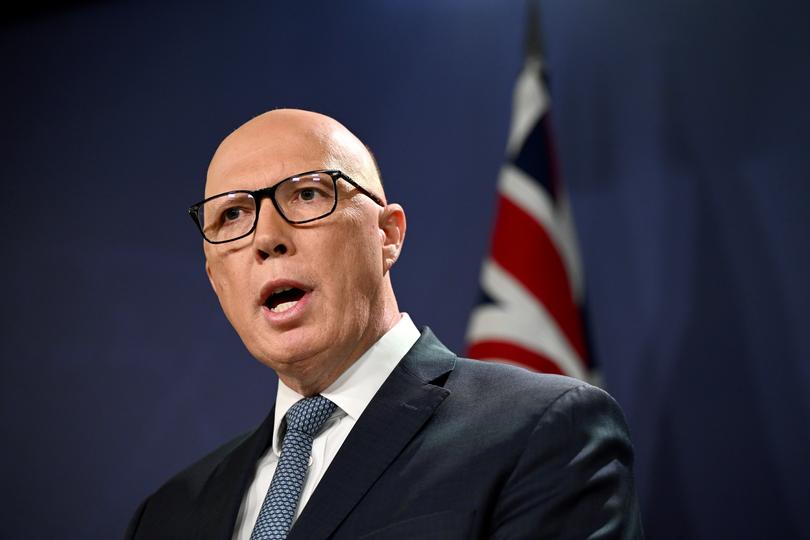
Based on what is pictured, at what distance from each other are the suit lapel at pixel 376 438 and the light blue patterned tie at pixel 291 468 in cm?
7

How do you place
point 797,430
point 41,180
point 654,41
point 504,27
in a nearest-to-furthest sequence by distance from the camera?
point 797,430 < point 654,41 < point 504,27 < point 41,180

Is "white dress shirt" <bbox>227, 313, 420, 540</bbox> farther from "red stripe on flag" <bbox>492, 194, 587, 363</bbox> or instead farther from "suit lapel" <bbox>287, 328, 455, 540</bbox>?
"red stripe on flag" <bbox>492, 194, 587, 363</bbox>

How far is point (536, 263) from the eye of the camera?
2.61 m

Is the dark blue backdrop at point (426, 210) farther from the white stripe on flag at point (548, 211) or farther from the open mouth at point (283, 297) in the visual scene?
the open mouth at point (283, 297)

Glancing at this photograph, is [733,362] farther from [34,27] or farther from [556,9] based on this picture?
[34,27]

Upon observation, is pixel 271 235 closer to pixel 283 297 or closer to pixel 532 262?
pixel 283 297

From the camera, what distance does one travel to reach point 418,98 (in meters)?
3.11

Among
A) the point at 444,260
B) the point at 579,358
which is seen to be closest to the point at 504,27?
the point at 444,260

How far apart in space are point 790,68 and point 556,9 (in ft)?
2.41

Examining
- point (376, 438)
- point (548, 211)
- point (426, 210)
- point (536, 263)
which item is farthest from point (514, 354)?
point (376, 438)

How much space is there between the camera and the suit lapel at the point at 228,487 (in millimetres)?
1388

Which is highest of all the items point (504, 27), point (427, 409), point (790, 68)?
point (504, 27)

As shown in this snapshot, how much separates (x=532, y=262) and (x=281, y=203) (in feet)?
4.44

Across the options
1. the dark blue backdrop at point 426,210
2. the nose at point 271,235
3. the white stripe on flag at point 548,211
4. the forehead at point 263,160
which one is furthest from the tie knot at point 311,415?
the dark blue backdrop at point 426,210
